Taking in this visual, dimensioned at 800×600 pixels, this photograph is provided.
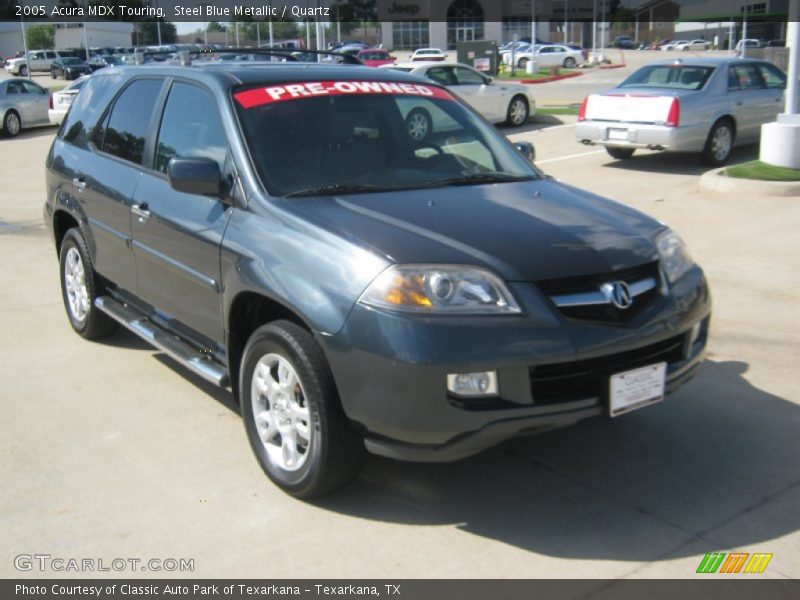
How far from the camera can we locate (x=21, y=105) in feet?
76.4

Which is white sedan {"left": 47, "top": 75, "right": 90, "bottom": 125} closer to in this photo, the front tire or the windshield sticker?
the front tire

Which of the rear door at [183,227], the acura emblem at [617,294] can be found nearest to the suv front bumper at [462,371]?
the acura emblem at [617,294]

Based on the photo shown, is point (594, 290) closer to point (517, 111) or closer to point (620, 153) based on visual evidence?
point (620, 153)

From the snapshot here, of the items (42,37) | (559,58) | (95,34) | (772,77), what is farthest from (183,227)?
(42,37)

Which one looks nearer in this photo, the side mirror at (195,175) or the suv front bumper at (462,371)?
the suv front bumper at (462,371)

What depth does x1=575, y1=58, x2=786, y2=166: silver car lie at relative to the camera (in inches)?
489

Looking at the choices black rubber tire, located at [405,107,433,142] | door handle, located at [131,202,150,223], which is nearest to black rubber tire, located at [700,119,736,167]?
black rubber tire, located at [405,107,433,142]

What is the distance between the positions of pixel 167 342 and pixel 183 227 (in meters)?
0.70

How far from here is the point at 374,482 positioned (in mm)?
4215

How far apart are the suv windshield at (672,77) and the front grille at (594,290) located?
391 inches

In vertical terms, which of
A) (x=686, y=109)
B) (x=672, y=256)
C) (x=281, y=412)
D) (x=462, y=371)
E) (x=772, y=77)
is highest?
(x=772, y=77)

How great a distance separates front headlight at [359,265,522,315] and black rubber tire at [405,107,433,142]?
1533 millimetres

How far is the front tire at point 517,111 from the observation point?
19391 millimetres

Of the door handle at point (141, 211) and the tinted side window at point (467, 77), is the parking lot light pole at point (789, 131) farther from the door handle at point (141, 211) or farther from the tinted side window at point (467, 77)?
the door handle at point (141, 211)
